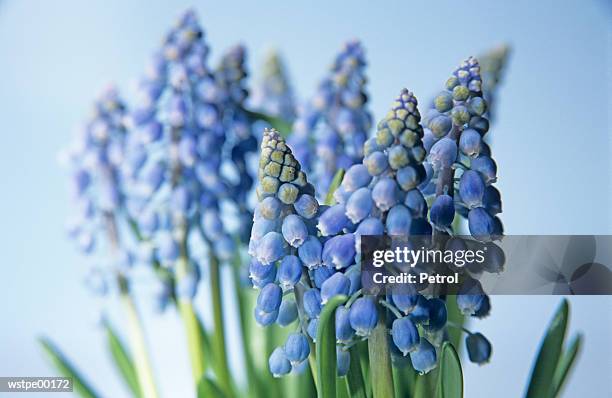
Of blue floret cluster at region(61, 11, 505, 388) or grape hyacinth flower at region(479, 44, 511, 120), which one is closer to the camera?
blue floret cluster at region(61, 11, 505, 388)

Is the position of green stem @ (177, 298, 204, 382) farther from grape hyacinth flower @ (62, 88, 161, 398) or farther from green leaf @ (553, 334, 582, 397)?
green leaf @ (553, 334, 582, 397)

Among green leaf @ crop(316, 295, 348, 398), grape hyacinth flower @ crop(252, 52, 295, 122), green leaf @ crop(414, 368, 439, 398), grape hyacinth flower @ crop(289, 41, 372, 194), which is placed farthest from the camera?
grape hyacinth flower @ crop(252, 52, 295, 122)

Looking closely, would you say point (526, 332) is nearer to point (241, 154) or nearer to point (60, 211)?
point (241, 154)

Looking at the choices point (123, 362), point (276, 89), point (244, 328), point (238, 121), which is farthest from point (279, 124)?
point (123, 362)

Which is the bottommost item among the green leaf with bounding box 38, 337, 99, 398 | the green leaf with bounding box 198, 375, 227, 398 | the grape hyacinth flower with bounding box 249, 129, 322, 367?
the green leaf with bounding box 198, 375, 227, 398

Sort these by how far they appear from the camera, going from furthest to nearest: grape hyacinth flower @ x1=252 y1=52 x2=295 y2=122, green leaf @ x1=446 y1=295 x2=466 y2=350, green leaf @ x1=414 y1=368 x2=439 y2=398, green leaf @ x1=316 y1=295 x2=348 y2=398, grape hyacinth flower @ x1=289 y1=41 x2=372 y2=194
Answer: grape hyacinth flower @ x1=252 y1=52 x2=295 y2=122
grape hyacinth flower @ x1=289 y1=41 x2=372 y2=194
green leaf @ x1=446 y1=295 x2=466 y2=350
green leaf @ x1=414 y1=368 x2=439 y2=398
green leaf @ x1=316 y1=295 x2=348 y2=398

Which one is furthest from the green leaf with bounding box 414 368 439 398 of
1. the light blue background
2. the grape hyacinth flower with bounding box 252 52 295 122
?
the grape hyacinth flower with bounding box 252 52 295 122

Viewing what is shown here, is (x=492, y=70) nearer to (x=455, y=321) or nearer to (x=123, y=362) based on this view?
(x=455, y=321)

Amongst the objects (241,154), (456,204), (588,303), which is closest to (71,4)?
(241,154)
